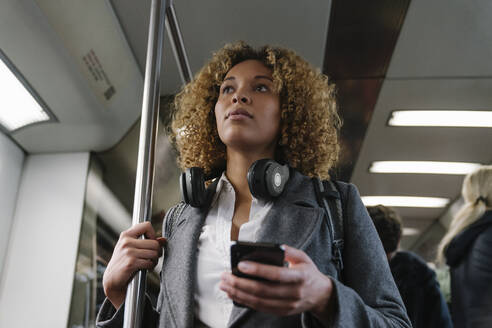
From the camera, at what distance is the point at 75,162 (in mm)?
2727

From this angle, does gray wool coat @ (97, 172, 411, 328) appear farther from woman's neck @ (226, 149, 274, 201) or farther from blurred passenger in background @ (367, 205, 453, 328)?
blurred passenger in background @ (367, 205, 453, 328)

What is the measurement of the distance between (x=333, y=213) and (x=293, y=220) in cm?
12

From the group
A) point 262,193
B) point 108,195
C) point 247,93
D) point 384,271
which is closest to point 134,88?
point 108,195

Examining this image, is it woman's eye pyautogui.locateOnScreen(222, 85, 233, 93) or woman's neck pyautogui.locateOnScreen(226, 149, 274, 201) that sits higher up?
woman's eye pyautogui.locateOnScreen(222, 85, 233, 93)

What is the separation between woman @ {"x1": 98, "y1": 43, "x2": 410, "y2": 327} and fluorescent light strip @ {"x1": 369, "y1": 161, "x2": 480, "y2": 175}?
3.18 metres

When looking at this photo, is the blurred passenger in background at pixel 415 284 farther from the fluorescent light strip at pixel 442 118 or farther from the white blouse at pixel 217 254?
the white blouse at pixel 217 254

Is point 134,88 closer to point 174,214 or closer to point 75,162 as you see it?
point 75,162

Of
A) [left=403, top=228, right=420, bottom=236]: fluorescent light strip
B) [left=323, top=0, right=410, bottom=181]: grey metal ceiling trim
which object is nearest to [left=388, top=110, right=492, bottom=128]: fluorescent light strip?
[left=323, top=0, right=410, bottom=181]: grey metal ceiling trim

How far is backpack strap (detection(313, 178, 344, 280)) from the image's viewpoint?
123 cm

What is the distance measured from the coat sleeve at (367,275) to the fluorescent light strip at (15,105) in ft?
5.11

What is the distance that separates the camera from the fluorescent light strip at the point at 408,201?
5820 millimetres

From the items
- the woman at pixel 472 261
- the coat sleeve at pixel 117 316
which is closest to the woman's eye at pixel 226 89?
the coat sleeve at pixel 117 316

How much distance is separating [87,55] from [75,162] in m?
0.74

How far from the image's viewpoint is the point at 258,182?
1.29 metres
